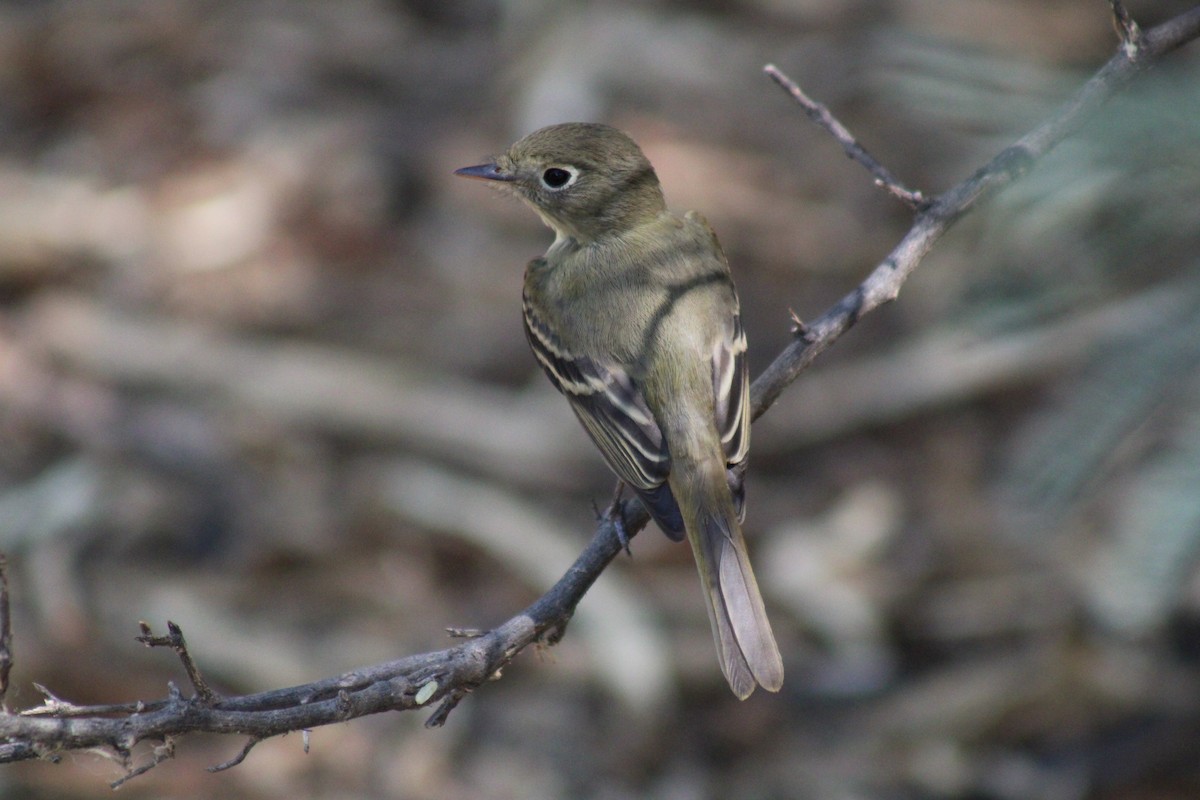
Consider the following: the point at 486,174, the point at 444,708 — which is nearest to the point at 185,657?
the point at 444,708

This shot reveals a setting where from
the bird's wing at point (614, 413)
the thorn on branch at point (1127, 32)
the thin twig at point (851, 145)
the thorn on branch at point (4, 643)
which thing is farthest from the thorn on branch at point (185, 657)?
the thorn on branch at point (1127, 32)

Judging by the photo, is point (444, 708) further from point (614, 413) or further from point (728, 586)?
point (614, 413)

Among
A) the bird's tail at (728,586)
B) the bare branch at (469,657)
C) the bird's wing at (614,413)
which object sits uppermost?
the bare branch at (469,657)

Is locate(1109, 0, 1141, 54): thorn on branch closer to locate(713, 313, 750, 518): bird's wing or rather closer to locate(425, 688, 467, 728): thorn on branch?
locate(713, 313, 750, 518): bird's wing

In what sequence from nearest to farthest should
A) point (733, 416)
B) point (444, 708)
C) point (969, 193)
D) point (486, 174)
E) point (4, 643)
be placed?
point (4, 643), point (444, 708), point (969, 193), point (733, 416), point (486, 174)

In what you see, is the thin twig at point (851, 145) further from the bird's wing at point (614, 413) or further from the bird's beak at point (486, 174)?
the bird's beak at point (486, 174)

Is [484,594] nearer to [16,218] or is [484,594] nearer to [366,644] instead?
[366,644]
